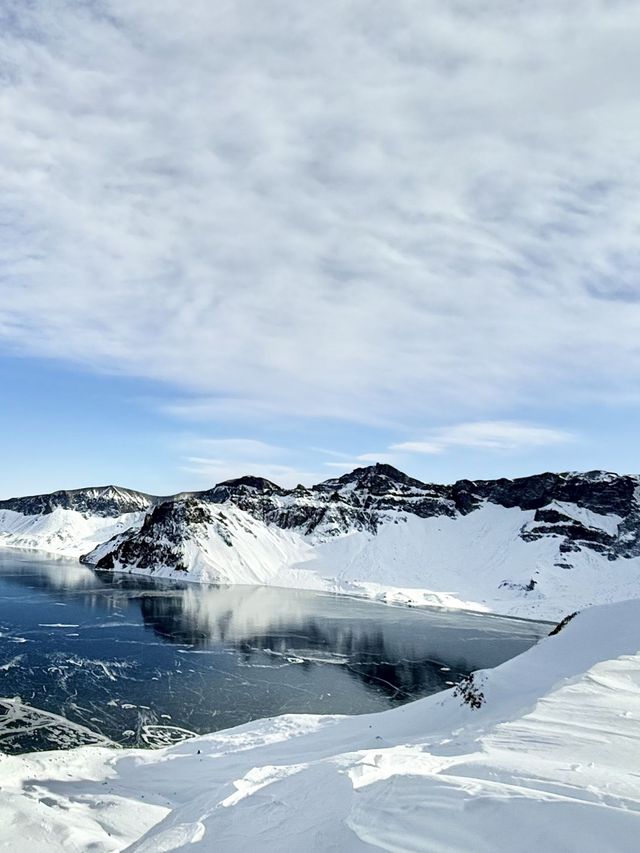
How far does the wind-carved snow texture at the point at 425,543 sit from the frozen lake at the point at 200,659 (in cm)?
3354

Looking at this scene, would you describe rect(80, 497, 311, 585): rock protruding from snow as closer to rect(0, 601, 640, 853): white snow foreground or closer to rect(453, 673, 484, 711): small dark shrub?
rect(0, 601, 640, 853): white snow foreground

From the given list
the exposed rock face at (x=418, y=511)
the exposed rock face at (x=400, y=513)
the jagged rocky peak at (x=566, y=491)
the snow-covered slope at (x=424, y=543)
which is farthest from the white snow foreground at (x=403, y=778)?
the jagged rocky peak at (x=566, y=491)

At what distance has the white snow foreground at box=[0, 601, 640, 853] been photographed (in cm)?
885

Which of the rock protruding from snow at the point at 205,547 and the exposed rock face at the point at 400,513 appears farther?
the exposed rock face at the point at 400,513

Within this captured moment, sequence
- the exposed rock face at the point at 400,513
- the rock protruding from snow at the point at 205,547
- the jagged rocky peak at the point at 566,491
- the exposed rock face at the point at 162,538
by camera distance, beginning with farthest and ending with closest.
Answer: the jagged rocky peak at the point at 566,491
the exposed rock face at the point at 400,513
the exposed rock face at the point at 162,538
the rock protruding from snow at the point at 205,547

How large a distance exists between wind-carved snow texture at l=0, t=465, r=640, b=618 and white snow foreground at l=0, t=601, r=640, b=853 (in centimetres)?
8566

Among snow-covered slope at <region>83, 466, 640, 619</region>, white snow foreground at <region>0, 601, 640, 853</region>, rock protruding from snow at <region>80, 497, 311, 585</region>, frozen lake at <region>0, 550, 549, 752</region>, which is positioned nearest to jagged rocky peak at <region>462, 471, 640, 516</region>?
snow-covered slope at <region>83, 466, 640, 619</region>

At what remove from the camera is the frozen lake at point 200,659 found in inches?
1292

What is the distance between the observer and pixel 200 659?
4916cm

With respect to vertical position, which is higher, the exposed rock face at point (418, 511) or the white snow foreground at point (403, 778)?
the exposed rock face at point (418, 511)

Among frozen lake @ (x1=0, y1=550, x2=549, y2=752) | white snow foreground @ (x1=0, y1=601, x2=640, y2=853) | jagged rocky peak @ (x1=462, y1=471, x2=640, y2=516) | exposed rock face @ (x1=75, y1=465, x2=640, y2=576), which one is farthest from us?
jagged rocky peak @ (x1=462, y1=471, x2=640, y2=516)

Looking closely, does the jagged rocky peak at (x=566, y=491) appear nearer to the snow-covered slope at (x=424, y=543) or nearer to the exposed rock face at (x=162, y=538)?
the snow-covered slope at (x=424, y=543)

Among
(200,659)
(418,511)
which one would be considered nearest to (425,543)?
(418,511)

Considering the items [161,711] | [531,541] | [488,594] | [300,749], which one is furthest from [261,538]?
[300,749]
